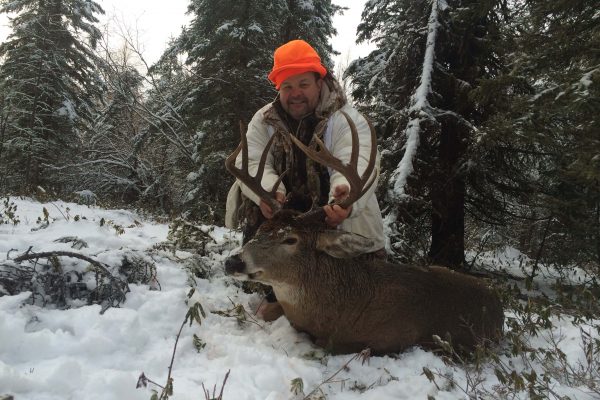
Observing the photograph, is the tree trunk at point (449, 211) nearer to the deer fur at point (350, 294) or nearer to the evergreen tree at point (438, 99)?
the evergreen tree at point (438, 99)

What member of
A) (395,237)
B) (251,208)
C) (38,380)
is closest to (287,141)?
(251,208)

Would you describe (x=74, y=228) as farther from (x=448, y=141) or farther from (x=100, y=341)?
(x=448, y=141)

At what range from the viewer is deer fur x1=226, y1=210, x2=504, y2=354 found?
10.7 feet

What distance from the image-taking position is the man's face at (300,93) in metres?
4.19

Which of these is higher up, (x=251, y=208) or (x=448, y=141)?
(x=448, y=141)

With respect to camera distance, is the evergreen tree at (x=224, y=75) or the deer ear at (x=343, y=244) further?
the evergreen tree at (x=224, y=75)

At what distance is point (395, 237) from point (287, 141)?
6.79ft

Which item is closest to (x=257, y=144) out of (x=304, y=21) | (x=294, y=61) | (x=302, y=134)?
(x=302, y=134)

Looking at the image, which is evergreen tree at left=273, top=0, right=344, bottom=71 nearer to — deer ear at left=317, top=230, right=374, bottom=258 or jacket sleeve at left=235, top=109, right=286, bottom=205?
jacket sleeve at left=235, top=109, right=286, bottom=205

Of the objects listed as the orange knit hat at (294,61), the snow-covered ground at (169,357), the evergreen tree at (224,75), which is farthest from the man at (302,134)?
the evergreen tree at (224,75)

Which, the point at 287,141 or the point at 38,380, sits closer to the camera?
the point at 38,380

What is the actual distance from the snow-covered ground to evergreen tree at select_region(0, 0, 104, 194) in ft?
47.2

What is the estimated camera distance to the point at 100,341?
2.34 m

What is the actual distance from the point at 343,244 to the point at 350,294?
40 centimetres
